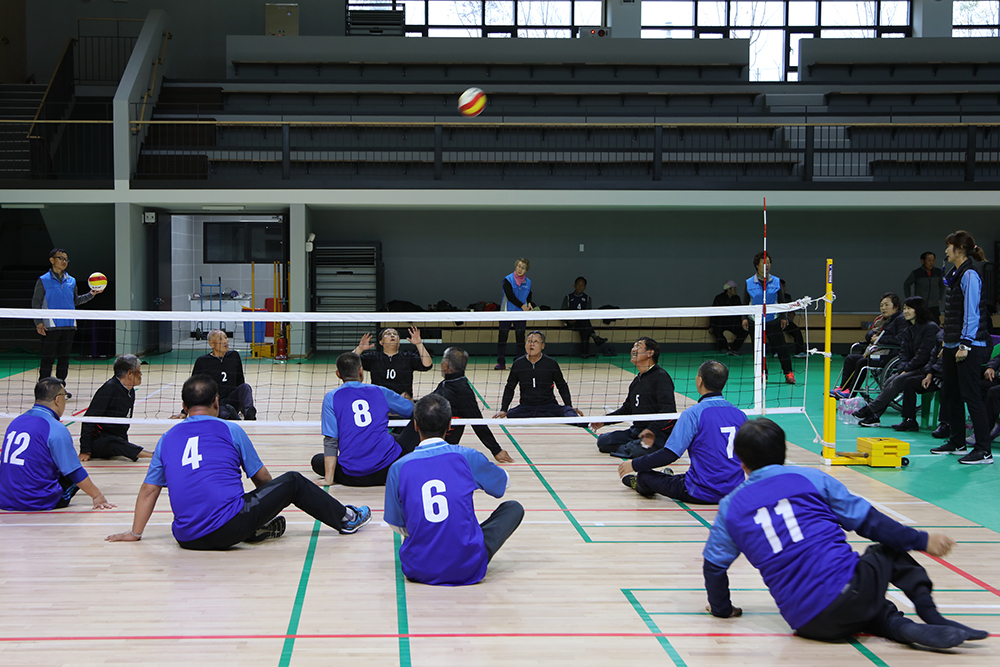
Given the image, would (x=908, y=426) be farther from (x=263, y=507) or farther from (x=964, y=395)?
(x=263, y=507)

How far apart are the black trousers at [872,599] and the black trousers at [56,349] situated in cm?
1019

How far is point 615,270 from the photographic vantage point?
60.6ft

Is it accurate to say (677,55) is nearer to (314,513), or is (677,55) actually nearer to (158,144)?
(158,144)

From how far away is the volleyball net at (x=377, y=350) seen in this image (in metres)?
10.6

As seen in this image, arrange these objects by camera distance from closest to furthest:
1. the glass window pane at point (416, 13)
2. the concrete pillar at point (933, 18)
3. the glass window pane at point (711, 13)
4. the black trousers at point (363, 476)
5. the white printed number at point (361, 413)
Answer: the white printed number at point (361, 413) < the black trousers at point (363, 476) < the concrete pillar at point (933, 18) < the glass window pane at point (711, 13) < the glass window pane at point (416, 13)

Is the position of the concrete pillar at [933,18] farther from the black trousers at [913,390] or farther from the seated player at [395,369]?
the seated player at [395,369]

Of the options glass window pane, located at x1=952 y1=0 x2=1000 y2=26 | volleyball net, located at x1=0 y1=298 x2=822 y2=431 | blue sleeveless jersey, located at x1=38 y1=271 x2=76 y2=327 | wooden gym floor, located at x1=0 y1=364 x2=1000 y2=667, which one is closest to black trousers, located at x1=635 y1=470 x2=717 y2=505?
wooden gym floor, located at x1=0 y1=364 x2=1000 y2=667

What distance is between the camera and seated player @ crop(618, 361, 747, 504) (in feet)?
18.3

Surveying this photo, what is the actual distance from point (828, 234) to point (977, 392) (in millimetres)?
11574

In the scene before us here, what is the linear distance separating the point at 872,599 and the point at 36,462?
17.4ft

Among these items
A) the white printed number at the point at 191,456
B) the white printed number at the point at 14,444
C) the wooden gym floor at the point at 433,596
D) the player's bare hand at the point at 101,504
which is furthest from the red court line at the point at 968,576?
the white printed number at the point at 14,444

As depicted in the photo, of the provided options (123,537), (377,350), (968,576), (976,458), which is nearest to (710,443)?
(968,576)

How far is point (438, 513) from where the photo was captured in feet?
13.5

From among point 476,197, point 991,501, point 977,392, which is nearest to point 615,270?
point 476,197
